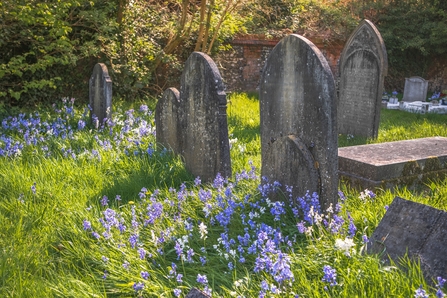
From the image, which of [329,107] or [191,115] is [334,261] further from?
[191,115]

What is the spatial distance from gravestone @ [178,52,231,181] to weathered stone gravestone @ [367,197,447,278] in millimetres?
2428

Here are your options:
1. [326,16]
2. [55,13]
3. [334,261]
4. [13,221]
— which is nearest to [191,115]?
[13,221]

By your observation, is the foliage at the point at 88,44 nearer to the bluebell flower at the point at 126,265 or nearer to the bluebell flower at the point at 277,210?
the bluebell flower at the point at 277,210

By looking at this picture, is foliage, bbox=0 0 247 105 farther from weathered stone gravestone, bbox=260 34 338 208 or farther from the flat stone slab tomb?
the flat stone slab tomb

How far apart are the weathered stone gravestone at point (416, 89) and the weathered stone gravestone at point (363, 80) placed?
620cm

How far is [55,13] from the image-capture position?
10234 mm

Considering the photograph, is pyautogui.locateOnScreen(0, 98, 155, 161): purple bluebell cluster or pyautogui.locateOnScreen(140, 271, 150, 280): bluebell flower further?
pyautogui.locateOnScreen(0, 98, 155, 161): purple bluebell cluster

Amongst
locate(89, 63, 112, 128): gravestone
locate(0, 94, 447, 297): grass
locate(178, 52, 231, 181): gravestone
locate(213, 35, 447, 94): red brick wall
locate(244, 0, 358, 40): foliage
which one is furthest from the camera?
locate(244, 0, 358, 40): foliage

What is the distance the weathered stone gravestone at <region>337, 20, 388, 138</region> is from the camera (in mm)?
8664

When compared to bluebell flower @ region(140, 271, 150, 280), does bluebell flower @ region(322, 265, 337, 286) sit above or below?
above

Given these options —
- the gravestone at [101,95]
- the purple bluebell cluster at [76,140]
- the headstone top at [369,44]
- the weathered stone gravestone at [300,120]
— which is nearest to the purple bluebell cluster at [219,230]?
the weathered stone gravestone at [300,120]

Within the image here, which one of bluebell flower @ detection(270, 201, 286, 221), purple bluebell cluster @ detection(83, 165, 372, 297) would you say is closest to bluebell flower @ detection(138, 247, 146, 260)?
purple bluebell cluster @ detection(83, 165, 372, 297)

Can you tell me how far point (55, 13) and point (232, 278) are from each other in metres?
8.33

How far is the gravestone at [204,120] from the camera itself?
5.46 m
